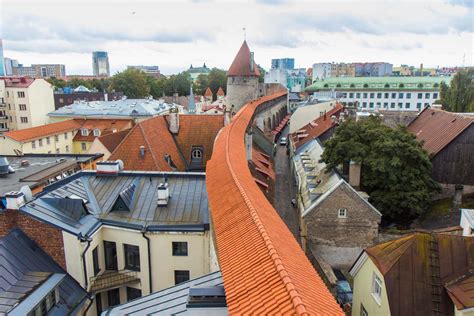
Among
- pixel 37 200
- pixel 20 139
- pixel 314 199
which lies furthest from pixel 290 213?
pixel 20 139

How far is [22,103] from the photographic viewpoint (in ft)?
165

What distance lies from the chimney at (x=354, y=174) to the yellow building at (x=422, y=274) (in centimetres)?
942

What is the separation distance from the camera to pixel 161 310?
859 centimetres

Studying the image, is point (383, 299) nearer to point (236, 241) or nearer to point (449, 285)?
point (449, 285)

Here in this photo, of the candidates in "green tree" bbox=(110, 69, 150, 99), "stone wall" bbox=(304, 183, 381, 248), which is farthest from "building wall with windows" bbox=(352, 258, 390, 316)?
"green tree" bbox=(110, 69, 150, 99)

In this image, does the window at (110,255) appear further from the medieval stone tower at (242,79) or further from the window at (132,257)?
the medieval stone tower at (242,79)

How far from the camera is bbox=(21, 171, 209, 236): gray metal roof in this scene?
1347 cm

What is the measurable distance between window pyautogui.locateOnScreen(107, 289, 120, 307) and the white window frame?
929cm

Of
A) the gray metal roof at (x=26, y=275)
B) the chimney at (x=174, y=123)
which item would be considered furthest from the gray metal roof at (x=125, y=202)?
the chimney at (x=174, y=123)

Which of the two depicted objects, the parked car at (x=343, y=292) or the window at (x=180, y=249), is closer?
the window at (x=180, y=249)

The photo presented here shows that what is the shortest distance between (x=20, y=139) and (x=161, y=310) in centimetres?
3218

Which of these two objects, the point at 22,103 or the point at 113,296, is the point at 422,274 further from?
the point at 22,103

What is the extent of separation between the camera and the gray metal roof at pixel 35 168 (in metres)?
16.8

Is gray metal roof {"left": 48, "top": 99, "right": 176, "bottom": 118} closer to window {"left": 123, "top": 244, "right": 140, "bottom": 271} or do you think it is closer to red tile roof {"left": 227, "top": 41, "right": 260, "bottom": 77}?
red tile roof {"left": 227, "top": 41, "right": 260, "bottom": 77}
